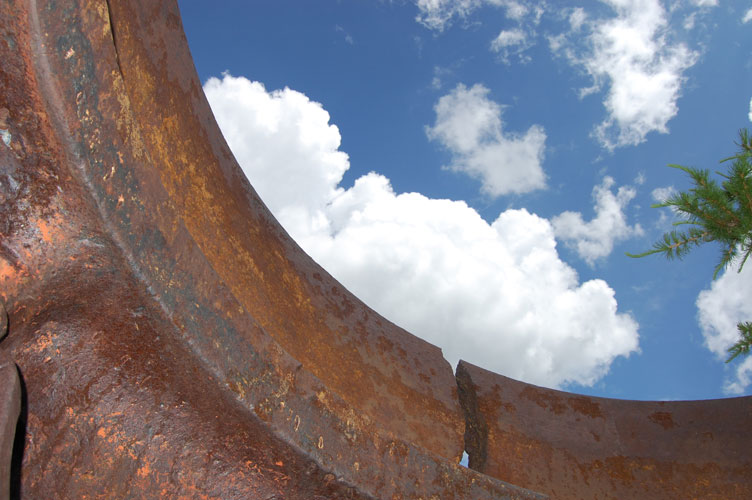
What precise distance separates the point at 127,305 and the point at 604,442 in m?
3.21

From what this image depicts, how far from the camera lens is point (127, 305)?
4.06 ft

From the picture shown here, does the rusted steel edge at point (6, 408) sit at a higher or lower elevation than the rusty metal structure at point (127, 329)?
lower

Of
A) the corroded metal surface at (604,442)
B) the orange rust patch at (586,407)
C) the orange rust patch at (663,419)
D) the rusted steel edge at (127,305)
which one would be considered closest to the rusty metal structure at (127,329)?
the rusted steel edge at (127,305)

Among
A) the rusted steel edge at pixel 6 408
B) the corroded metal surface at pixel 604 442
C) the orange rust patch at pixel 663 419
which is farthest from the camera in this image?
the orange rust patch at pixel 663 419

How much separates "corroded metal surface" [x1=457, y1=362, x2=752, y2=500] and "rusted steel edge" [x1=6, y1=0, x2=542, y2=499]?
6.29ft

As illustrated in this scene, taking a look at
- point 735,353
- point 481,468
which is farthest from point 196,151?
point 735,353

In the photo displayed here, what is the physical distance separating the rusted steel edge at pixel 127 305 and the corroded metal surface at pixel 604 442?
192 cm

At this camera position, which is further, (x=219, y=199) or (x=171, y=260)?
(x=219, y=199)

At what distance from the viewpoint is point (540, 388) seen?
3723 mm

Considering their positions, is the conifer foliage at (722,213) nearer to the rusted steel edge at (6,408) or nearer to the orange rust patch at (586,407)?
the orange rust patch at (586,407)

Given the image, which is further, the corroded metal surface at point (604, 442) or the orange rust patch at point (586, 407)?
the orange rust patch at point (586, 407)

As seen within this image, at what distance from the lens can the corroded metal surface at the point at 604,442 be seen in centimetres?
327

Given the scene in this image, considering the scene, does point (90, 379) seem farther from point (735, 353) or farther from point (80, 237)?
point (735, 353)

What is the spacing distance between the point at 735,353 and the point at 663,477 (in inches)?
39.9
